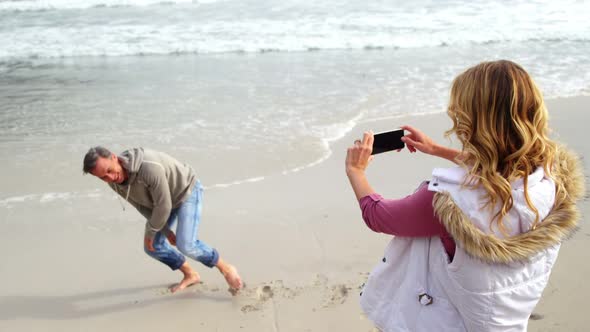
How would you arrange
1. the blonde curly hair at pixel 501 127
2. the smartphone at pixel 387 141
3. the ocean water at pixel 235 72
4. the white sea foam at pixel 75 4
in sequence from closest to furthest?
the blonde curly hair at pixel 501 127
the smartphone at pixel 387 141
the ocean water at pixel 235 72
the white sea foam at pixel 75 4

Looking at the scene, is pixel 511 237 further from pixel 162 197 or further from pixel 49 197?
pixel 49 197

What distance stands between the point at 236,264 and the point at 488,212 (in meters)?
2.98

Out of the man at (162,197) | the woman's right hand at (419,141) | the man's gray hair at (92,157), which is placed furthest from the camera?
the man at (162,197)

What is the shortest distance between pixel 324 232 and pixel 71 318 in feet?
6.77

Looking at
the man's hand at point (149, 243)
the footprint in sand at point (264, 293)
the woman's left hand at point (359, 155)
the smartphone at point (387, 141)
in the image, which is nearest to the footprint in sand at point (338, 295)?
the footprint in sand at point (264, 293)

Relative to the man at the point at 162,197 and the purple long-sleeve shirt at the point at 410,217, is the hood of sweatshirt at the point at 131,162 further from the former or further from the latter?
the purple long-sleeve shirt at the point at 410,217

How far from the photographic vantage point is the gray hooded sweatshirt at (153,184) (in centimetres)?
362

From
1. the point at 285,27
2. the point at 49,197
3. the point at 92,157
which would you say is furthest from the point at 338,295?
the point at 285,27

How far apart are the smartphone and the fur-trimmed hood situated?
0.45 m

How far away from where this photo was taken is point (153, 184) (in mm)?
3646

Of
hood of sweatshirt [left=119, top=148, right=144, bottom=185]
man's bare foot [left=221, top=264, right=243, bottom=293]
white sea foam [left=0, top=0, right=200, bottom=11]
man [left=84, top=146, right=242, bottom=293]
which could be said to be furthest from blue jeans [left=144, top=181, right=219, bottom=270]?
white sea foam [left=0, top=0, right=200, bottom=11]

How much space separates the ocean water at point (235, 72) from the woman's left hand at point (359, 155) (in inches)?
147

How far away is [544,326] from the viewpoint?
139 inches

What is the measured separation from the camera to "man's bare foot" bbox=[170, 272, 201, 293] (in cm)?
420
